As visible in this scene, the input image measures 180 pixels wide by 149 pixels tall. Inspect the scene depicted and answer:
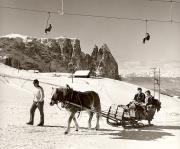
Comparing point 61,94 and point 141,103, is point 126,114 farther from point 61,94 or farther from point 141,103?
point 61,94

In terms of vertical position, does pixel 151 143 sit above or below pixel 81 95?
below

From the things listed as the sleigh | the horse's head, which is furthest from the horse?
the sleigh

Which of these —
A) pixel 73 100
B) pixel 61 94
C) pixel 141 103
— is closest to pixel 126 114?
pixel 141 103

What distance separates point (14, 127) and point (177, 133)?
6106 mm

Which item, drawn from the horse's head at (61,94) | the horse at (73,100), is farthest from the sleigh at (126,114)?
the horse's head at (61,94)

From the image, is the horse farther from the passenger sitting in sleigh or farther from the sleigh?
the passenger sitting in sleigh

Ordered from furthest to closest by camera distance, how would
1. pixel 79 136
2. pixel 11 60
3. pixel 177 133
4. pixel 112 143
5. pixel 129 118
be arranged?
pixel 11 60
pixel 129 118
pixel 177 133
pixel 79 136
pixel 112 143

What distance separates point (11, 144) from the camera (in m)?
11.1

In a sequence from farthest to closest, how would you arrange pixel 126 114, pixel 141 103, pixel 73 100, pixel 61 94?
pixel 141 103 → pixel 126 114 → pixel 73 100 → pixel 61 94

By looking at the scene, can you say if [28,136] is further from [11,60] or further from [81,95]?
[11,60]

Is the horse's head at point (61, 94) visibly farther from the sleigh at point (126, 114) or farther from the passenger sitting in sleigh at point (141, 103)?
the passenger sitting in sleigh at point (141, 103)

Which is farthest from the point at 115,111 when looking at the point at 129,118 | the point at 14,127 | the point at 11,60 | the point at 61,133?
the point at 11,60

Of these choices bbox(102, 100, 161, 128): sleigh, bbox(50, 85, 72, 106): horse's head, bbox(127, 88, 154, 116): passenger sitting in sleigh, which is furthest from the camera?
bbox(127, 88, 154, 116): passenger sitting in sleigh

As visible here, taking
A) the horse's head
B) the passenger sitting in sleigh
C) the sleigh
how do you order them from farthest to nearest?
1. the passenger sitting in sleigh
2. the sleigh
3. the horse's head
